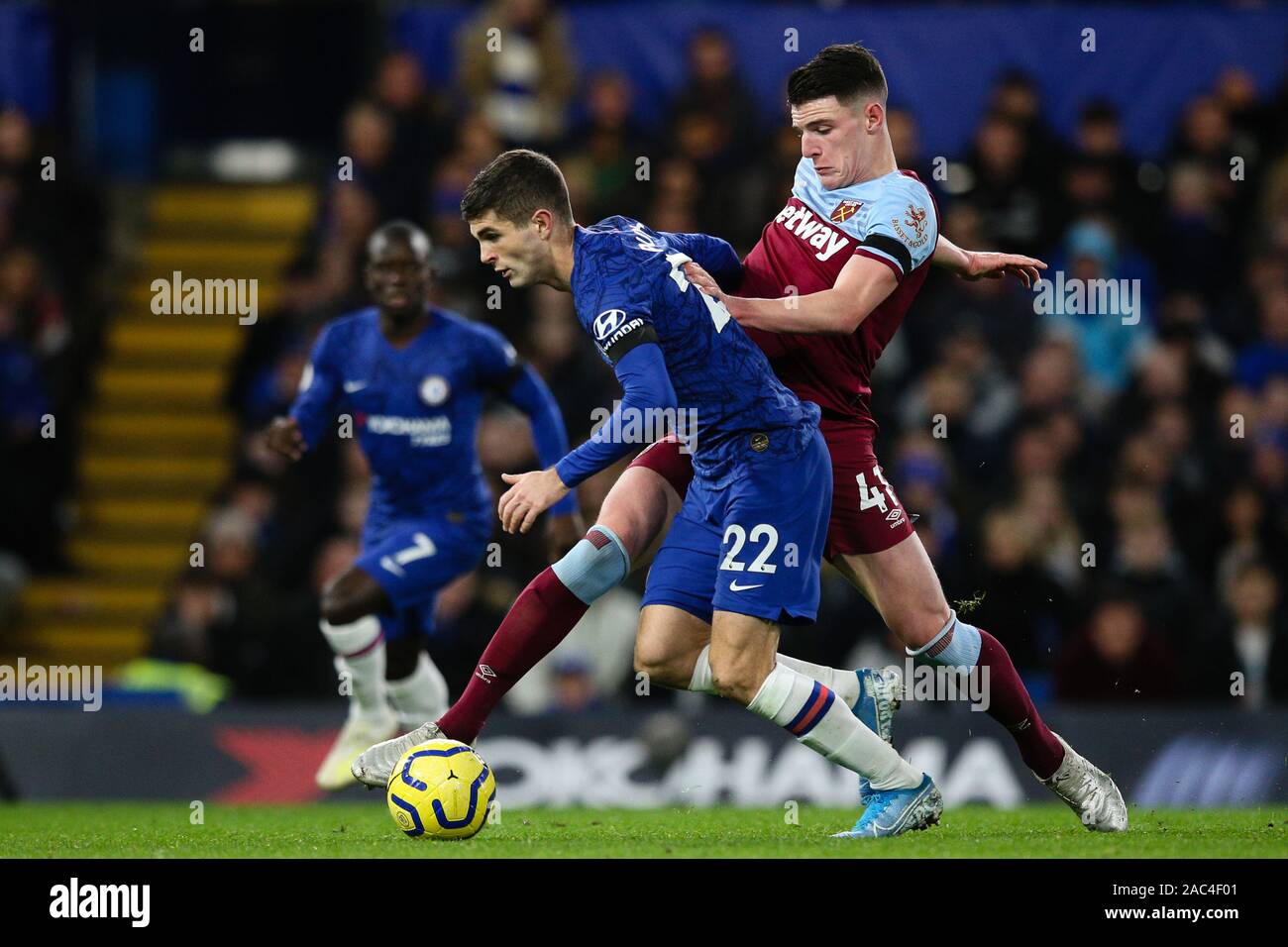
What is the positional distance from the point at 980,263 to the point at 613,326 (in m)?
1.64

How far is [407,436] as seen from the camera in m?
9.24

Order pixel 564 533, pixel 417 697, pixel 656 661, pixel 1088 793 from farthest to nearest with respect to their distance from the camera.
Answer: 1. pixel 417 697
2. pixel 564 533
3. pixel 1088 793
4. pixel 656 661

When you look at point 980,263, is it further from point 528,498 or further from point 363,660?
point 363,660

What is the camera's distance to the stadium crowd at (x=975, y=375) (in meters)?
11.0

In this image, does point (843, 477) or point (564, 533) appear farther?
point (564, 533)

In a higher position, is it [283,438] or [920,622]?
[283,438]

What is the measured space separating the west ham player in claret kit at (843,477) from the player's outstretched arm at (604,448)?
2.35ft

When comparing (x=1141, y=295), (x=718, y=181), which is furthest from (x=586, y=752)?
→ (x=1141, y=295)

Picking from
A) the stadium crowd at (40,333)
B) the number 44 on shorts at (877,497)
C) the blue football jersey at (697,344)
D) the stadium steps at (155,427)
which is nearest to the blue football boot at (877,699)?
the number 44 on shorts at (877,497)

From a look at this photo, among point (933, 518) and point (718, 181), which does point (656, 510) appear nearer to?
point (933, 518)

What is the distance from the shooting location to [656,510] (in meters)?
7.00

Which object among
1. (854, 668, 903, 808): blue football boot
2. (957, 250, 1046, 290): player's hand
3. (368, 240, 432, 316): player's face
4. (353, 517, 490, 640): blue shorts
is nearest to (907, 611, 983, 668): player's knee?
(854, 668, 903, 808): blue football boot

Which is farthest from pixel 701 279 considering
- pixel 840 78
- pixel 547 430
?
pixel 547 430

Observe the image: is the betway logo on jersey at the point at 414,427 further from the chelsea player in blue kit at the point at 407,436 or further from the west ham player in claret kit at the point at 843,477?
the west ham player in claret kit at the point at 843,477
